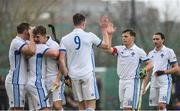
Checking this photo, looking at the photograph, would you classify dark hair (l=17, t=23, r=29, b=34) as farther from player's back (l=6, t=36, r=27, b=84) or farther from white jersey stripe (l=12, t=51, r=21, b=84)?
white jersey stripe (l=12, t=51, r=21, b=84)

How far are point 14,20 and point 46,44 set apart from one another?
71.8 feet

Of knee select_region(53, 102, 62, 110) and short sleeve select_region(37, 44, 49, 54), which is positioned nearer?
short sleeve select_region(37, 44, 49, 54)

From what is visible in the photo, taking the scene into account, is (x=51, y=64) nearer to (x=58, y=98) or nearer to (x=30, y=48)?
(x=58, y=98)

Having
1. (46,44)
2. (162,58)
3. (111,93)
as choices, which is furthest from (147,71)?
(111,93)

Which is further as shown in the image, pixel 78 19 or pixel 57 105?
pixel 57 105

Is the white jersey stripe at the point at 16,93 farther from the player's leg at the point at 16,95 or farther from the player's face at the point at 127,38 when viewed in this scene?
the player's face at the point at 127,38

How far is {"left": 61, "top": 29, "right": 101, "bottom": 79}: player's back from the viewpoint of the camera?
17453 millimetres

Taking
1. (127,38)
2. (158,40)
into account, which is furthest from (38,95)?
(158,40)

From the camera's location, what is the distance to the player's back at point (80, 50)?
57.3ft

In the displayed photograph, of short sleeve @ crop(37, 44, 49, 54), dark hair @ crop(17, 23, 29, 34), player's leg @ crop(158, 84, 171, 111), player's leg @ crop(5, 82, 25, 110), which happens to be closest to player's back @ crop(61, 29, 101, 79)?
short sleeve @ crop(37, 44, 49, 54)

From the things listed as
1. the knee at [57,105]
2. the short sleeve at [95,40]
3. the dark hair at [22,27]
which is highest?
the dark hair at [22,27]

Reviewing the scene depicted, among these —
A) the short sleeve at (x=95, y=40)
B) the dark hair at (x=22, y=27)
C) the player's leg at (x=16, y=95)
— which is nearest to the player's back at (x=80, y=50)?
the short sleeve at (x=95, y=40)

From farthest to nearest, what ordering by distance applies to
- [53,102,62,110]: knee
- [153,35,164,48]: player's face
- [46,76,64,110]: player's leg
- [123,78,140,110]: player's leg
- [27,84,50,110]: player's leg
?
[153,35,164,48]: player's face → [123,78,140,110]: player's leg → [53,102,62,110]: knee → [46,76,64,110]: player's leg → [27,84,50,110]: player's leg

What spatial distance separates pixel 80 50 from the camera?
688 inches
